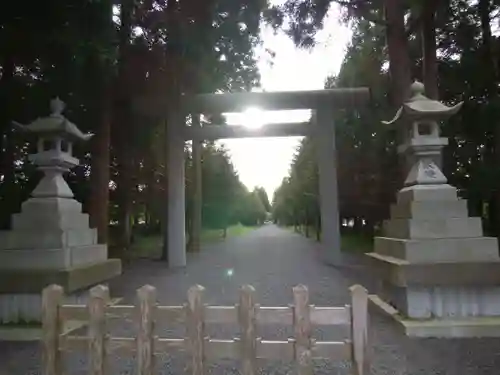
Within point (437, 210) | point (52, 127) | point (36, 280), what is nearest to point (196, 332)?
point (36, 280)

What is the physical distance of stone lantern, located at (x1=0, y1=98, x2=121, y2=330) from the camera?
564 cm

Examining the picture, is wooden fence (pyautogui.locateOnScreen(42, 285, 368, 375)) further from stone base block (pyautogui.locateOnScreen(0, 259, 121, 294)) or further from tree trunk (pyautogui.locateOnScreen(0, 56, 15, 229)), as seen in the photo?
tree trunk (pyautogui.locateOnScreen(0, 56, 15, 229))

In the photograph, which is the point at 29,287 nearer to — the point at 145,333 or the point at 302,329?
the point at 145,333

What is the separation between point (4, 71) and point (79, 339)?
23.5ft

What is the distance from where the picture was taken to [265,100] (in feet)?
42.1

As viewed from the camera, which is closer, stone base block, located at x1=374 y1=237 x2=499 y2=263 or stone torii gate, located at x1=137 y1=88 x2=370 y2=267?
stone base block, located at x1=374 y1=237 x2=499 y2=263

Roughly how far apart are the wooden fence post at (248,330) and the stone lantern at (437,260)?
281 centimetres

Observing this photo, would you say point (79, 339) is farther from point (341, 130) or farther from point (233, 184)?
point (233, 184)

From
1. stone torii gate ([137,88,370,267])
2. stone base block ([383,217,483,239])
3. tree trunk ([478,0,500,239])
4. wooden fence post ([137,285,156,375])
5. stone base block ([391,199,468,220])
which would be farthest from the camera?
stone torii gate ([137,88,370,267])

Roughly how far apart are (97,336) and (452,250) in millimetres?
4152

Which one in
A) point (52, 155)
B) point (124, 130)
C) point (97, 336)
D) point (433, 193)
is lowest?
point (97, 336)

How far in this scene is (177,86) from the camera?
472 inches

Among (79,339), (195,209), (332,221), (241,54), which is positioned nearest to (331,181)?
(332,221)

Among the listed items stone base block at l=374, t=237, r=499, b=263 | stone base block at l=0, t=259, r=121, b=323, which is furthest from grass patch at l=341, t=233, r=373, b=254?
stone base block at l=0, t=259, r=121, b=323
